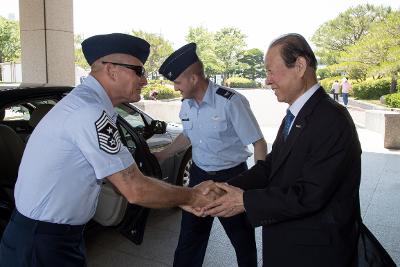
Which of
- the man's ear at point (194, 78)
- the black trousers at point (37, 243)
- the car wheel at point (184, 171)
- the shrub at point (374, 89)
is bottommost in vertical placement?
the shrub at point (374, 89)

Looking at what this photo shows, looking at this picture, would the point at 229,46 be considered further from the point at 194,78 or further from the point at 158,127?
the point at 194,78

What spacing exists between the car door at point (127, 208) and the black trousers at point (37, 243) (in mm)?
565

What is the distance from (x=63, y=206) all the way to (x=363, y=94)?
29.0 metres

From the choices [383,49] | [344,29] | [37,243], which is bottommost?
[37,243]

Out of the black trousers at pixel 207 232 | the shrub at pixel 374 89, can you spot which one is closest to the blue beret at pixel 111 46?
the black trousers at pixel 207 232

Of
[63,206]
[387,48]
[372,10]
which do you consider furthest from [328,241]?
[372,10]

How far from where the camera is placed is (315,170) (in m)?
1.66

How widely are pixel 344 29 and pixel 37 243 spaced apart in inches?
1614

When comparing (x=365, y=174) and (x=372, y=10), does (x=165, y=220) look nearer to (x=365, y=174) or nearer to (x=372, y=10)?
(x=365, y=174)

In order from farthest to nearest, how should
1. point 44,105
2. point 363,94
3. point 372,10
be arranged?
point 372,10
point 363,94
point 44,105

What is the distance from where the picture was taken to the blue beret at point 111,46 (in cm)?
187

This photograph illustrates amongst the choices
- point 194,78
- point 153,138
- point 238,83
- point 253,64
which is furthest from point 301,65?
point 253,64

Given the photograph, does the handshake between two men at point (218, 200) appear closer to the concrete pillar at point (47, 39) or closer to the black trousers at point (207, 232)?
the black trousers at point (207, 232)

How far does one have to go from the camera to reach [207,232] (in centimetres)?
308
